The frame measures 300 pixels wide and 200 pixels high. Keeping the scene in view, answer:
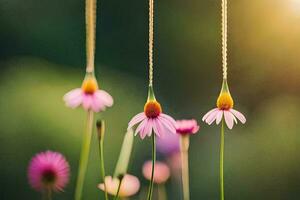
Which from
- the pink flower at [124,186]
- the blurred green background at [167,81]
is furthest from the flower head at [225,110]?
the blurred green background at [167,81]

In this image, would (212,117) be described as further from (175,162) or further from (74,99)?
(175,162)

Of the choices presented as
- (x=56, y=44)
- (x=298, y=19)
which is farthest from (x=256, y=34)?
(x=56, y=44)

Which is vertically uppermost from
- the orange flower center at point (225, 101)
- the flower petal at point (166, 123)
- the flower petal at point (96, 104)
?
the orange flower center at point (225, 101)

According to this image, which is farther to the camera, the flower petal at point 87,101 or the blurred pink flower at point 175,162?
the blurred pink flower at point 175,162

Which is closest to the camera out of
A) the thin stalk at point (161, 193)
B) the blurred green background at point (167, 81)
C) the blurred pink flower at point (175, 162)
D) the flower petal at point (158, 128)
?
the flower petal at point (158, 128)

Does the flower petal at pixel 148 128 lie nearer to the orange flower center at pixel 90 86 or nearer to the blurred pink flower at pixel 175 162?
the orange flower center at pixel 90 86

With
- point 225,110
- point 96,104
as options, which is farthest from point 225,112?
point 96,104
